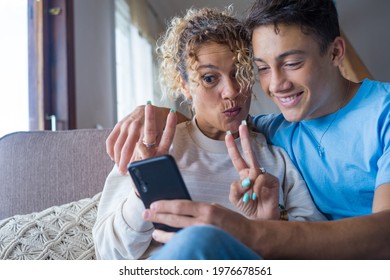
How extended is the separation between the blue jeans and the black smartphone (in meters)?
0.18

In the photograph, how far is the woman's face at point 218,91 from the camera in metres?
1.12

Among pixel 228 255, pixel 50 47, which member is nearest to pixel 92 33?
pixel 50 47

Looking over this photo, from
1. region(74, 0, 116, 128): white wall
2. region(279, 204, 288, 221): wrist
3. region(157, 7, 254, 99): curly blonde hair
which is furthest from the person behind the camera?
region(74, 0, 116, 128): white wall

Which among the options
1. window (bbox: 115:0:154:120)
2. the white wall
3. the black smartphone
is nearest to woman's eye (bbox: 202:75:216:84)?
the black smartphone

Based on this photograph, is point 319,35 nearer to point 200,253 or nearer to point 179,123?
point 179,123

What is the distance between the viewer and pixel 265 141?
1.22 m

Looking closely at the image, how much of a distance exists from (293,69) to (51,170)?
797mm

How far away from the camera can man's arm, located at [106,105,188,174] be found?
1015 millimetres

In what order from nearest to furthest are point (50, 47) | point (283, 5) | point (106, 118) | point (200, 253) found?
1. point (200, 253)
2. point (283, 5)
3. point (50, 47)
4. point (106, 118)

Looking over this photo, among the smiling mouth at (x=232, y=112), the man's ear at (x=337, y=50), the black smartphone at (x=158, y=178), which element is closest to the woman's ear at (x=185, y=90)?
the smiling mouth at (x=232, y=112)

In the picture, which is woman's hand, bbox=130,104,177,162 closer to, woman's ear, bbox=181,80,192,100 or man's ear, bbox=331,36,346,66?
woman's ear, bbox=181,80,192,100

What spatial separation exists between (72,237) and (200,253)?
0.70 meters

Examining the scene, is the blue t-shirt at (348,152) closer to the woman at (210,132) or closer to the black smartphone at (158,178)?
the woman at (210,132)

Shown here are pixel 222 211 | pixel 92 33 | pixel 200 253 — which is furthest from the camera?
pixel 92 33
